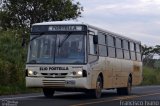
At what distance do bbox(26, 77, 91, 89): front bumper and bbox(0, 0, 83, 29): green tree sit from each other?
70.6 ft

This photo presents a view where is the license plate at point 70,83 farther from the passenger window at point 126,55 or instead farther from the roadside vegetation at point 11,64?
the passenger window at point 126,55

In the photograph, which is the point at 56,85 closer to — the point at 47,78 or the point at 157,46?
the point at 47,78

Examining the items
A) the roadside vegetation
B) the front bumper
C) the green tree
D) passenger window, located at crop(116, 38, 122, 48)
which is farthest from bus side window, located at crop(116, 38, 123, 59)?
the green tree

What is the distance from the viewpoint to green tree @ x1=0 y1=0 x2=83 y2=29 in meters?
42.7

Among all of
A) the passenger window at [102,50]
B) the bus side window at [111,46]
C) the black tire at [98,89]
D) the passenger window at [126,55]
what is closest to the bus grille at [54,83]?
the black tire at [98,89]

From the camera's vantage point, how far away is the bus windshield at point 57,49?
21312 millimetres

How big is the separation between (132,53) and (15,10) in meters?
16.2

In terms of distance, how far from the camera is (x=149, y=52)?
86938mm

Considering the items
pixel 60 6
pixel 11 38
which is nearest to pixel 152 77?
pixel 60 6

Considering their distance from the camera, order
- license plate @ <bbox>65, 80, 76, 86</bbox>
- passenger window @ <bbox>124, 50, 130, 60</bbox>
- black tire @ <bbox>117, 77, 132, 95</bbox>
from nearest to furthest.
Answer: license plate @ <bbox>65, 80, 76, 86</bbox>, passenger window @ <bbox>124, 50, 130, 60</bbox>, black tire @ <bbox>117, 77, 132, 95</bbox>

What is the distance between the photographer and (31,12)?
1689 inches

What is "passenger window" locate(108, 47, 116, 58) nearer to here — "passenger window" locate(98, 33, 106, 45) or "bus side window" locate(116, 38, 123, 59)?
"bus side window" locate(116, 38, 123, 59)

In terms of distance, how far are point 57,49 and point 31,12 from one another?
861 inches

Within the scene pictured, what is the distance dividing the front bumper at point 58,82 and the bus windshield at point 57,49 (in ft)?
2.18
